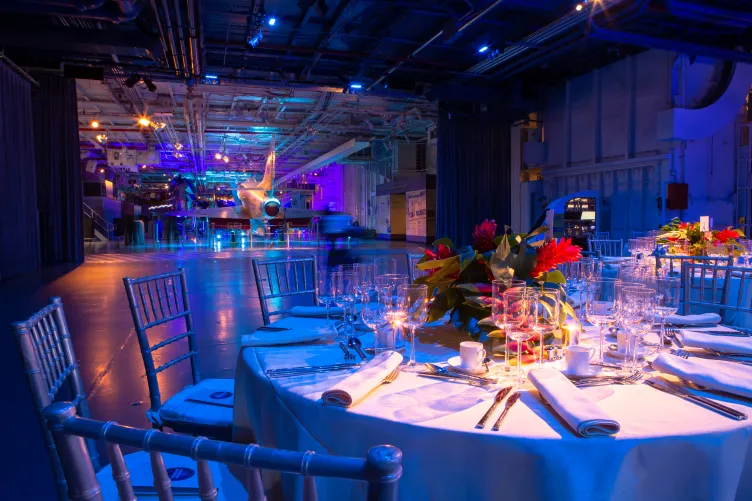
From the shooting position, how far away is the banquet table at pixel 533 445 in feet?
2.87

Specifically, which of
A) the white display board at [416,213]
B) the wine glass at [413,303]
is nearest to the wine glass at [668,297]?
the wine glass at [413,303]

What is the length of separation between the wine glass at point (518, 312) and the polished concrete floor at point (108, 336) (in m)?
1.92

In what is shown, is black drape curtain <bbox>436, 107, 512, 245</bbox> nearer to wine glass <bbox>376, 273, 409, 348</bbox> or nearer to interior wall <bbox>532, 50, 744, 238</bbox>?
interior wall <bbox>532, 50, 744, 238</bbox>

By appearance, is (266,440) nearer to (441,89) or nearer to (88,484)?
(88,484)

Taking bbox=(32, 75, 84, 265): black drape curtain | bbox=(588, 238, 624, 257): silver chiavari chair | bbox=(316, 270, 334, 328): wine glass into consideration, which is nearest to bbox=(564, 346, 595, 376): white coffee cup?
bbox=(316, 270, 334, 328): wine glass

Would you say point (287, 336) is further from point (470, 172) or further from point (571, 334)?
point (470, 172)

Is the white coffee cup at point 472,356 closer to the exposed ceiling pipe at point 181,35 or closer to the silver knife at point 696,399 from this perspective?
the silver knife at point 696,399

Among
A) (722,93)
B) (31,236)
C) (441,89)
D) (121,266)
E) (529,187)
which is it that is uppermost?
(441,89)

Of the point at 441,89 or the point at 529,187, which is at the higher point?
the point at 441,89

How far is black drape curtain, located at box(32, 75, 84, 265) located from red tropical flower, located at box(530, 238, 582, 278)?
11380mm

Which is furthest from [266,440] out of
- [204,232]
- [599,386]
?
[204,232]

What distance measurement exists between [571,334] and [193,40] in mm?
7976

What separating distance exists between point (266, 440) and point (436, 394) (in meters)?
0.47

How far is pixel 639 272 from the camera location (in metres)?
1.63
